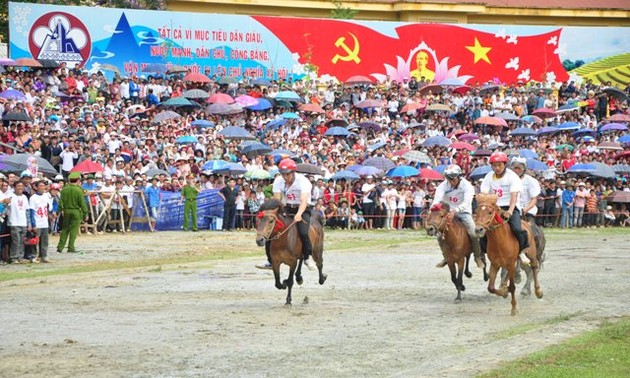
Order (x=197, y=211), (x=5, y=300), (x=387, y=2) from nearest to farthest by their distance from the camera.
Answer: (x=5, y=300), (x=197, y=211), (x=387, y=2)

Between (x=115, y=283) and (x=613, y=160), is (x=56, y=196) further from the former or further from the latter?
(x=613, y=160)

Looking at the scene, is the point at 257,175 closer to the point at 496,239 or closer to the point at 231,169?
the point at 231,169

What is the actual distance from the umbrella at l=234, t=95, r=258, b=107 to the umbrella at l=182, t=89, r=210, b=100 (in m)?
1.27

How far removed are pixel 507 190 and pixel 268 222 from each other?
3592mm

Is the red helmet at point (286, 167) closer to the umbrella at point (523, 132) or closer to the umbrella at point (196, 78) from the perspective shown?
the umbrella at point (196, 78)

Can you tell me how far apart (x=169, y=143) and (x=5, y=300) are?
19.5 metres

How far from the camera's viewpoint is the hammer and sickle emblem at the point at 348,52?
50.6 m

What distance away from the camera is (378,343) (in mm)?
13391

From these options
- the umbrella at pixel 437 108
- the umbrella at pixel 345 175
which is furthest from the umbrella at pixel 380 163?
the umbrella at pixel 437 108

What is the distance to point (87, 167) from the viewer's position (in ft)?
104

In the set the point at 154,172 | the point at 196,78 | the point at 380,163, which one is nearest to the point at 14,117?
the point at 154,172

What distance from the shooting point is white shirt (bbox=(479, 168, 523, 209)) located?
16.9 metres

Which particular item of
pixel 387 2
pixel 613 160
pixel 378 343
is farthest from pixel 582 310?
pixel 387 2

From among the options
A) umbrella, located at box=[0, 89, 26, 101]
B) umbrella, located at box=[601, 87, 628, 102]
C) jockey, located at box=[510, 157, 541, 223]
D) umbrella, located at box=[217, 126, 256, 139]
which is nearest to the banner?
umbrella, located at box=[601, 87, 628, 102]
